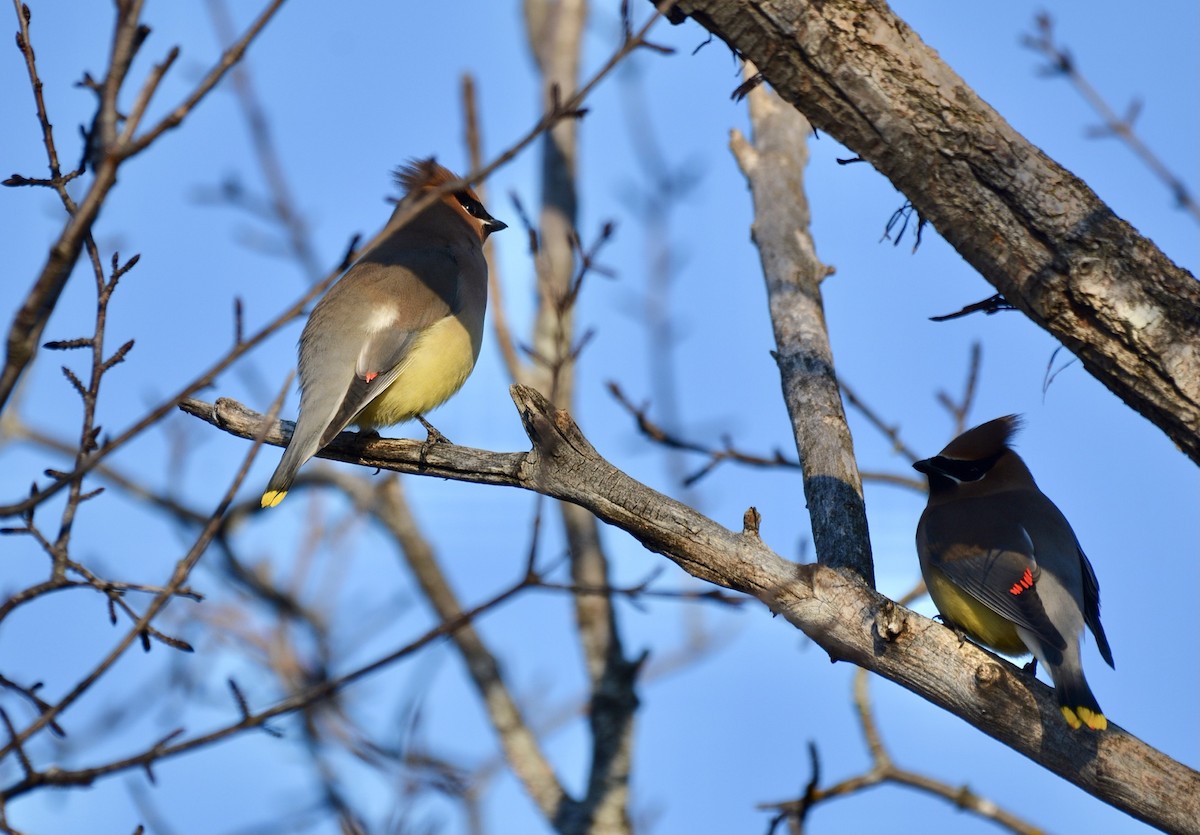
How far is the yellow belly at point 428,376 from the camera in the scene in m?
5.12

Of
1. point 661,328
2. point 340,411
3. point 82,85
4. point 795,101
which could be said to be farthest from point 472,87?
point 82,85

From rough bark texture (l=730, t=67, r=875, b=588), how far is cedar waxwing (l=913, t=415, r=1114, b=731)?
2.46ft

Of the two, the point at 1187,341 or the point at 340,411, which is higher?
the point at 340,411

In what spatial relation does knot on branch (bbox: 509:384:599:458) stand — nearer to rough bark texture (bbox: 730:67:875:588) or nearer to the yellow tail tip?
rough bark texture (bbox: 730:67:875:588)

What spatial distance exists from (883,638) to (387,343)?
262 cm

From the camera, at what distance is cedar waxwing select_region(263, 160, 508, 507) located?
188 inches

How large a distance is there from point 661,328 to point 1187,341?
16.6ft

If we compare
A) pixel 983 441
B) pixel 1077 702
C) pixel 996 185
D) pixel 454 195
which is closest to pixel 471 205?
pixel 454 195

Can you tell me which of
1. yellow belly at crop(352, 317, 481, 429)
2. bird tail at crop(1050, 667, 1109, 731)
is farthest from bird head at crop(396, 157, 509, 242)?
bird tail at crop(1050, 667, 1109, 731)

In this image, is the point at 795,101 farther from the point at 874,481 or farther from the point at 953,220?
the point at 874,481

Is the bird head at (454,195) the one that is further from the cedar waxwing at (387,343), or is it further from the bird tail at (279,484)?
the bird tail at (279,484)

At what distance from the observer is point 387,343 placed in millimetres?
5113

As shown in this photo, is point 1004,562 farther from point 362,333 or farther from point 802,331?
point 362,333

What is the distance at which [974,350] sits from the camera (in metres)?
5.36
